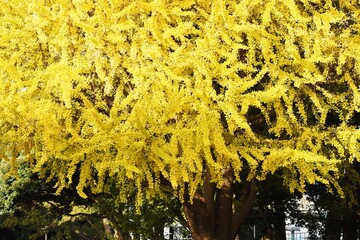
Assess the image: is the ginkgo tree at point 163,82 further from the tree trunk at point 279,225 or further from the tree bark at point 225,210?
the tree trunk at point 279,225

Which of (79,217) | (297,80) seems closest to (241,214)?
(297,80)

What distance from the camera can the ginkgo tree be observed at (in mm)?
5906

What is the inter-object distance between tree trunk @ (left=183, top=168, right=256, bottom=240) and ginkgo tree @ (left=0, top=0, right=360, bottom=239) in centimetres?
211

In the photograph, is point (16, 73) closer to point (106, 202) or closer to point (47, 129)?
point (47, 129)

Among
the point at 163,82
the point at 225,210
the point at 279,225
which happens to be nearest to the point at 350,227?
the point at 279,225

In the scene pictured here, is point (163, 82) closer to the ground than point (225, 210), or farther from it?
farther from it

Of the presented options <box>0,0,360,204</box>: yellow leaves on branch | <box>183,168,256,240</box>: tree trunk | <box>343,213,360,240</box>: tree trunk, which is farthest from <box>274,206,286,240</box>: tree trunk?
<box>0,0,360,204</box>: yellow leaves on branch

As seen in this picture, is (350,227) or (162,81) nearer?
(162,81)

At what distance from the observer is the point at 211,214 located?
9430 mm

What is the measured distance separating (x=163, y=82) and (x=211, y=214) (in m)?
4.16

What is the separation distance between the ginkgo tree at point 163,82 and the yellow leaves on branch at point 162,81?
0.02 m

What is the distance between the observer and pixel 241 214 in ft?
32.1

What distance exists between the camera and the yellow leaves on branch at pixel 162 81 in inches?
232

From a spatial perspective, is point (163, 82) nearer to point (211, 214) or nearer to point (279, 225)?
point (211, 214)
